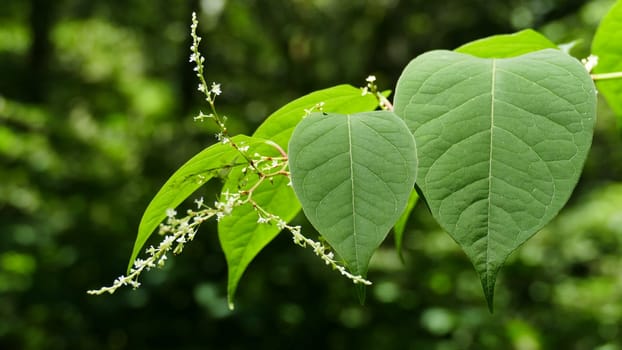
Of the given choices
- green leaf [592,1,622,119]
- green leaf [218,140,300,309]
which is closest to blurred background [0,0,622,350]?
green leaf [592,1,622,119]

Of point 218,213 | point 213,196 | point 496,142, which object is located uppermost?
point 213,196

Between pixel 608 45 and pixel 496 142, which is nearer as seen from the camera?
pixel 496 142

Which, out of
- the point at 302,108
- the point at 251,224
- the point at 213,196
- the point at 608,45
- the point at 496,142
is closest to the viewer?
the point at 496,142

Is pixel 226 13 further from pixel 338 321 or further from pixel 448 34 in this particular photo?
pixel 338 321

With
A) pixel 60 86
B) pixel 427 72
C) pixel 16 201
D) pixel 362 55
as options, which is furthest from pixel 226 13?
pixel 427 72

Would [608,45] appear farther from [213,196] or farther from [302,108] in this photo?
[213,196]

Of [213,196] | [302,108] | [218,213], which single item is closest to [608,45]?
[302,108]
